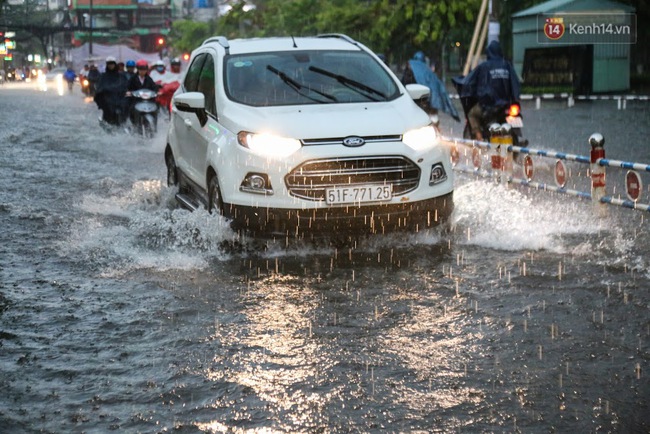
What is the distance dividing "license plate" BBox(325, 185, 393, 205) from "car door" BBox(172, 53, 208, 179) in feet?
7.28

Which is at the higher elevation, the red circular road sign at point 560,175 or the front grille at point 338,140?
the front grille at point 338,140

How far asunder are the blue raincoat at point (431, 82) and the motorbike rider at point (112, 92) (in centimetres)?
765

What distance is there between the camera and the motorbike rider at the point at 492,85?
16750mm

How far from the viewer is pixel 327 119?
365 inches

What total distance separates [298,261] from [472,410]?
4.09 meters

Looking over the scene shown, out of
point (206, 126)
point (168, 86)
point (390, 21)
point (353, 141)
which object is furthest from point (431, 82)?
point (390, 21)

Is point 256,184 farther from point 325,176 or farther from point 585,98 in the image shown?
point 585,98

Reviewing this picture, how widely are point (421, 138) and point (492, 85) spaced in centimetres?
761

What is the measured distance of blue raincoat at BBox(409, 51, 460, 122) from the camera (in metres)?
18.4

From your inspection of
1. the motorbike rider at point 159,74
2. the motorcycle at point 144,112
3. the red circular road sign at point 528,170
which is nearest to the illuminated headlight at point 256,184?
the red circular road sign at point 528,170

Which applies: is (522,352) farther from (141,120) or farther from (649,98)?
(649,98)

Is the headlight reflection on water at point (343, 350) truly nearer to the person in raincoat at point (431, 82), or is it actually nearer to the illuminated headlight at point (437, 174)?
the illuminated headlight at point (437, 174)

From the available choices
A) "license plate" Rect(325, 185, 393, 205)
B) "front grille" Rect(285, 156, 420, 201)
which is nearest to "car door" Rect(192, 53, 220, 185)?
→ "front grille" Rect(285, 156, 420, 201)

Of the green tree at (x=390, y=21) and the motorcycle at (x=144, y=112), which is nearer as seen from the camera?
the motorcycle at (x=144, y=112)
